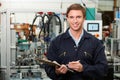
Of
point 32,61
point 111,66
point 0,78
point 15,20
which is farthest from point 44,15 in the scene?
point 15,20

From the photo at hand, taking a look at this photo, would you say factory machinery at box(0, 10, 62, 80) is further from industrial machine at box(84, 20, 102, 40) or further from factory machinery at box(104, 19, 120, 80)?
factory machinery at box(104, 19, 120, 80)

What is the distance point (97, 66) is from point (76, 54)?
0.56 ft

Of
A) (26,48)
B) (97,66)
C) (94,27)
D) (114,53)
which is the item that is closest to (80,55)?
(97,66)

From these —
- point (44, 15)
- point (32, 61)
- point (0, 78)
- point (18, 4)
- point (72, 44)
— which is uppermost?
point (18, 4)

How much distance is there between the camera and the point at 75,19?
182 centimetres

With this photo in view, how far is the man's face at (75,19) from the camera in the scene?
5.99ft

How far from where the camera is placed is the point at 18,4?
8117 millimetres

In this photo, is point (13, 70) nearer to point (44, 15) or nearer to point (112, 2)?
point (44, 15)

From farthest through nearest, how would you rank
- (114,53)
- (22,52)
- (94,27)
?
(114,53)
(22,52)
(94,27)

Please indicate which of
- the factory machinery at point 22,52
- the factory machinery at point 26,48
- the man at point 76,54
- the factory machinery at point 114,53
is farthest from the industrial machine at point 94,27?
the man at point 76,54

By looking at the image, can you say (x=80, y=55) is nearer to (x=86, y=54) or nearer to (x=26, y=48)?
(x=86, y=54)

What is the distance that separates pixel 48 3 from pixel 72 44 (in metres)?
6.32

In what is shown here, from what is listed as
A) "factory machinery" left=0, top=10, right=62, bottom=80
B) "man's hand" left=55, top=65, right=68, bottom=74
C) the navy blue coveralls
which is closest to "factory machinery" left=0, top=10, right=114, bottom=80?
"factory machinery" left=0, top=10, right=62, bottom=80

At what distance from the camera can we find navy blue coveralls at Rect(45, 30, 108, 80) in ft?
6.13
